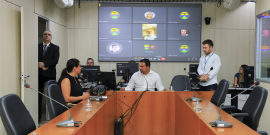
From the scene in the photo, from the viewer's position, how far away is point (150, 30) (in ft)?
20.6

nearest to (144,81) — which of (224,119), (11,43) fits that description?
(224,119)

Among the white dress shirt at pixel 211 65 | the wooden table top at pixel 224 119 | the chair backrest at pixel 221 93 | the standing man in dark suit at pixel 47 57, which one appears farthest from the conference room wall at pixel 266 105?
the standing man in dark suit at pixel 47 57

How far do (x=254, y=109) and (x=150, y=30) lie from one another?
14.2ft

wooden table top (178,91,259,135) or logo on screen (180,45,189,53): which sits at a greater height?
logo on screen (180,45,189,53)

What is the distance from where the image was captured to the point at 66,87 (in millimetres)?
2799

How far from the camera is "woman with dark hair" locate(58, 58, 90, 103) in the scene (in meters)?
2.80

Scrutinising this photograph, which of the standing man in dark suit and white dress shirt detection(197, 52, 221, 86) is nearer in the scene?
white dress shirt detection(197, 52, 221, 86)

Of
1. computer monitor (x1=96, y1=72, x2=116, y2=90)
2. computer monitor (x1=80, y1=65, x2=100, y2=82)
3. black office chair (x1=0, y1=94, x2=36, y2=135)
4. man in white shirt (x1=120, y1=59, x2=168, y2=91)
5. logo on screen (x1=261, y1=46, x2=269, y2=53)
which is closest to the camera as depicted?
black office chair (x1=0, y1=94, x2=36, y2=135)

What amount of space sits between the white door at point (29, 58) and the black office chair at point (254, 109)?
10.6 feet

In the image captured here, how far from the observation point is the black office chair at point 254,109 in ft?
7.35

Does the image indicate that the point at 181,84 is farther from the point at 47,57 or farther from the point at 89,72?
the point at 47,57


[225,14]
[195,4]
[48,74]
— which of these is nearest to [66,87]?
[48,74]

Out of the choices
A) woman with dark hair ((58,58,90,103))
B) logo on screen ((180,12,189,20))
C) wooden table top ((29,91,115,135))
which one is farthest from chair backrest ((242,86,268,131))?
logo on screen ((180,12,189,20))

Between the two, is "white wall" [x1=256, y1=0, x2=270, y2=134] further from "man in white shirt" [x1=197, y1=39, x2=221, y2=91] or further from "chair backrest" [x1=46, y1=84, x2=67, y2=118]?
"chair backrest" [x1=46, y1=84, x2=67, y2=118]
